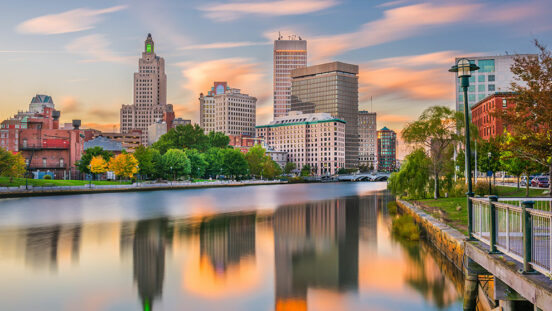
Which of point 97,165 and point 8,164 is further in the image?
point 97,165

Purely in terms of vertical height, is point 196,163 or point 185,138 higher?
point 185,138

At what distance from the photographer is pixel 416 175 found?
52469 mm

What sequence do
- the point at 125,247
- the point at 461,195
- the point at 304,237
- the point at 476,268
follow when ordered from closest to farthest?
1. the point at 476,268
2. the point at 125,247
3. the point at 304,237
4. the point at 461,195

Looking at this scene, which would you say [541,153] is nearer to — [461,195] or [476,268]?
[476,268]

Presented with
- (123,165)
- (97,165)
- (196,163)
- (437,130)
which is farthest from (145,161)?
(437,130)

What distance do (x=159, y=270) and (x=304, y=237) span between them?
1387 centimetres

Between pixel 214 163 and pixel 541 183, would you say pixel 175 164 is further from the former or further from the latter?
pixel 541 183

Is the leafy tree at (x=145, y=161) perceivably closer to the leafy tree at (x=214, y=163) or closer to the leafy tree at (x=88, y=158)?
the leafy tree at (x=88, y=158)

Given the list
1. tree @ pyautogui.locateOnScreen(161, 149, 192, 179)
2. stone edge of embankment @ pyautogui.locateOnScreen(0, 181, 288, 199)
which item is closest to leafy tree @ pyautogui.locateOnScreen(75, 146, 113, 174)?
stone edge of embankment @ pyautogui.locateOnScreen(0, 181, 288, 199)

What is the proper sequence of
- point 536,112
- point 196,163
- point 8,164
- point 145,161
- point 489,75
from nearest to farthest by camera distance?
point 536,112, point 8,164, point 145,161, point 489,75, point 196,163

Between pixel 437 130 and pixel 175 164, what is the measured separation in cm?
9313

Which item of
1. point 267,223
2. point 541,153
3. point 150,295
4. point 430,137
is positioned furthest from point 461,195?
point 150,295

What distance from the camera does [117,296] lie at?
1870 centimetres

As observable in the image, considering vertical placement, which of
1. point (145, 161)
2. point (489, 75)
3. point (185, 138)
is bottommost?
point (145, 161)
